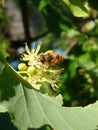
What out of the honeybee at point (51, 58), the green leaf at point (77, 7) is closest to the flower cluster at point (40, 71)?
the honeybee at point (51, 58)

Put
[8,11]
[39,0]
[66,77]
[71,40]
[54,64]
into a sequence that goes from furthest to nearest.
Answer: [8,11], [71,40], [66,77], [39,0], [54,64]

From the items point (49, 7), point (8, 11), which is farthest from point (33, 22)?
point (49, 7)

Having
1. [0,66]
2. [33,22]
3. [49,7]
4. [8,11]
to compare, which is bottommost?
[33,22]

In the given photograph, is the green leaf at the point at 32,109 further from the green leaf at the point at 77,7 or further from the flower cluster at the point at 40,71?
the green leaf at the point at 77,7

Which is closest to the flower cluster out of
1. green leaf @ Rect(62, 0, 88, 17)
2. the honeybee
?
the honeybee

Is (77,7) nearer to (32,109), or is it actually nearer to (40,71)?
(40,71)

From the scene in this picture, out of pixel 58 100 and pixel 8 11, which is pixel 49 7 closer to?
pixel 58 100

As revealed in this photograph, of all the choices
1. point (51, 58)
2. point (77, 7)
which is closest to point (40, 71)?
point (51, 58)
